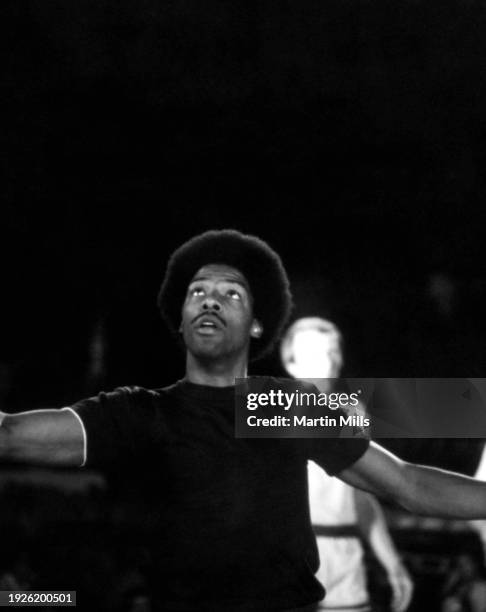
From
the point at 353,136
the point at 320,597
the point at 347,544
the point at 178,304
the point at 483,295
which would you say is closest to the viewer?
the point at 320,597

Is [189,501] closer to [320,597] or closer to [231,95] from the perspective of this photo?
[320,597]

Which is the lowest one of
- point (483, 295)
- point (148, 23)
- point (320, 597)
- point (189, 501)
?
point (320, 597)

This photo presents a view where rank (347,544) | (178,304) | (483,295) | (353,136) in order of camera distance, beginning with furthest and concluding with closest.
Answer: (483,295), (353,136), (347,544), (178,304)

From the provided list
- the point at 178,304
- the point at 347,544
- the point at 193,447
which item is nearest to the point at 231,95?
the point at 347,544

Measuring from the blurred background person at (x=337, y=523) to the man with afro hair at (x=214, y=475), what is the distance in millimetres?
1314

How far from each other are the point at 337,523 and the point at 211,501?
2082 mm

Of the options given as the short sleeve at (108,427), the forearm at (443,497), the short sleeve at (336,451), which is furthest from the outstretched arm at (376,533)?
the short sleeve at (108,427)

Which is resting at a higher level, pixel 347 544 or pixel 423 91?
pixel 423 91

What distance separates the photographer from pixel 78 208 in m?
9.38

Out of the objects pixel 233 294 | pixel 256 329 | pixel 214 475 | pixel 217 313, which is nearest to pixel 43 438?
pixel 214 475

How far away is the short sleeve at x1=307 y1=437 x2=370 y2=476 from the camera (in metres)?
2.63

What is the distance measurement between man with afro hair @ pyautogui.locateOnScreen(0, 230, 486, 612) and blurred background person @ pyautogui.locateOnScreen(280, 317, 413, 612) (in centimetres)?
131

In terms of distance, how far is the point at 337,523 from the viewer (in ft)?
14.5

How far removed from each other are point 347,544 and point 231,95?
4854mm
